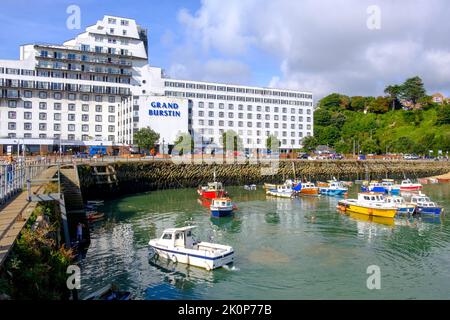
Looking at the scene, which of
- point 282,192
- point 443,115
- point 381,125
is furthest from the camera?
point 381,125

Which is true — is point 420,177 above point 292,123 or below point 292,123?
below

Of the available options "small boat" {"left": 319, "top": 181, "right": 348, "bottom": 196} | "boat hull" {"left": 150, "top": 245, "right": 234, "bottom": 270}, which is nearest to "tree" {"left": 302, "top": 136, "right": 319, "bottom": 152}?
"small boat" {"left": 319, "top": 181, "right": 348, "bottom": 196}

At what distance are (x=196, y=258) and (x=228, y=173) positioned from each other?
206 feet

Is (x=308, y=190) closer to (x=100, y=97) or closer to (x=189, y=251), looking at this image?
(x=189, y=251)

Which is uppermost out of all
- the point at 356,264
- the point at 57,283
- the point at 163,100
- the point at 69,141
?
the point at 163,100

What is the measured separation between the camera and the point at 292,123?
140 meters

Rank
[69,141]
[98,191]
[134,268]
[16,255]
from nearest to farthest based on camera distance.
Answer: [16,255], [134,268], [98,191], [69,141]

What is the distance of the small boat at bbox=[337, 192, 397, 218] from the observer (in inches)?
1943

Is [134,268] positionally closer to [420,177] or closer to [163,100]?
[163,100]

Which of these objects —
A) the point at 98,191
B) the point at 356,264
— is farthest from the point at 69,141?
the point at 356,264

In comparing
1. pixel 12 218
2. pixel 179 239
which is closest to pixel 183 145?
pixel 179 239

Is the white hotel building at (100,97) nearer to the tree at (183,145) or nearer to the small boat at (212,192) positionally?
the tree at (183,145)

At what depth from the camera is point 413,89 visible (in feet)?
594
